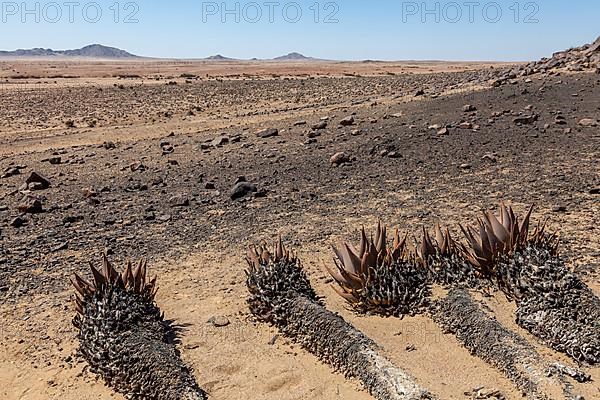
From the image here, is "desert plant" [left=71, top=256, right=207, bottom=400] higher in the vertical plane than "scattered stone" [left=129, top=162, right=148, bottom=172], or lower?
lower

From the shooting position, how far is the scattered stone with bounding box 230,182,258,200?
8.06m

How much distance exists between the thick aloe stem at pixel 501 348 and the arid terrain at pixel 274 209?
0.09m

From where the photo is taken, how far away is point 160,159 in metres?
11.8

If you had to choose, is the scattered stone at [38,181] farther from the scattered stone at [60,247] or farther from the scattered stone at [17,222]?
the scattered stone at [60,247]

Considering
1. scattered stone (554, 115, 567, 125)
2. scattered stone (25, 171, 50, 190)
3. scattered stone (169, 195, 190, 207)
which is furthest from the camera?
scattered stone (554, 115, 567, 125)

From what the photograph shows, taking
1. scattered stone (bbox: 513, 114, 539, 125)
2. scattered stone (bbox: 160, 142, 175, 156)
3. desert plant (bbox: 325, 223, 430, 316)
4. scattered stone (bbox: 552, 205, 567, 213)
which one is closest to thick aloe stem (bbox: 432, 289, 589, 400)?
desert plant (bbox: 325, 223, 430, 316)

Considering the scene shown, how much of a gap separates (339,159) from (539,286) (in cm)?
576

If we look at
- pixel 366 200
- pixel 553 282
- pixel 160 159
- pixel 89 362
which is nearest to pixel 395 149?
pixel 366 200

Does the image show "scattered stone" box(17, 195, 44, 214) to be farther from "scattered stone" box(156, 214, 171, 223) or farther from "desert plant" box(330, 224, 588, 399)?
"desert plant" box(330, 224, 588, 399)

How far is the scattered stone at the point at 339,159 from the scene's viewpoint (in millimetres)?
9742

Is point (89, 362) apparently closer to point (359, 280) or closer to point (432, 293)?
point (359, 280)

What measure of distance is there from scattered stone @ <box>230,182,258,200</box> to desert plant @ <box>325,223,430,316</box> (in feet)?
11.7

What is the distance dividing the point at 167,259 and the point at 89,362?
2071 millimetres

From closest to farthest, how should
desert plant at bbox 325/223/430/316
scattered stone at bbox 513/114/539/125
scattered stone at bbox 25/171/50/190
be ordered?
1. desert plant at bbox 325/223/430/316
2. scattered stone at bbox 25/171/50/190
3. scattered stone at bbox 513/114/539/125
